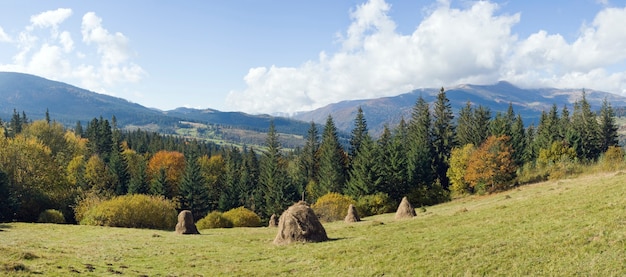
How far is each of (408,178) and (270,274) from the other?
63.3m

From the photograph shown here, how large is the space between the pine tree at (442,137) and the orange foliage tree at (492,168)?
56.6 ft

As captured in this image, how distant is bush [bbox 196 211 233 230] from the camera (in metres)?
61.8

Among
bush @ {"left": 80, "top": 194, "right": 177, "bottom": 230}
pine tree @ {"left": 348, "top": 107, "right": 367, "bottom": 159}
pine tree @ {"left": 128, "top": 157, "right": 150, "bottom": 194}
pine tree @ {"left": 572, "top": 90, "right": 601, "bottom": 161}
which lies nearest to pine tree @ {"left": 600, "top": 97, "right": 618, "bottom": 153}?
pine tree @ {"left": 572, "top": 90, "right": 601, "bottom": 161}

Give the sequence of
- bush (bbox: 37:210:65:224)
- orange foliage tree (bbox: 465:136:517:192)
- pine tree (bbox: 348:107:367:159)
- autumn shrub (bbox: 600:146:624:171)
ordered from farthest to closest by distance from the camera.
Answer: pine tree (bbox: 348:107:367:159) < orange foliage tree (bbox: 465:136:517:192) < autumn shrub (bbox: 600:146:624:171) < bush (bbox: 37:210:65:224)

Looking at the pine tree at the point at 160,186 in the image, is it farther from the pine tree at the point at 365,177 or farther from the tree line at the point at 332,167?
the pine tree at the point at 365,177

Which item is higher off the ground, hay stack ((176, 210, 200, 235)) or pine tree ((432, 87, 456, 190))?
pine tree ((432, 87, 456, 190))

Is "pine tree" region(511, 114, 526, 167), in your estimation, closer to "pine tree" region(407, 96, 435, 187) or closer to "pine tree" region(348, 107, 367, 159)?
"pine tree" region(407, 96, 435, 187)

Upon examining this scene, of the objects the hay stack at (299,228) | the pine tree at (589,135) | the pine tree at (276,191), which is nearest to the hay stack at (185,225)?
the hay stack at (299,228)

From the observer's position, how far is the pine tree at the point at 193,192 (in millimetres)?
83812

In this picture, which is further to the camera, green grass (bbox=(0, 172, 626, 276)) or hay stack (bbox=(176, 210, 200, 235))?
hay stack (bbox=(176, 210, 200, 235))

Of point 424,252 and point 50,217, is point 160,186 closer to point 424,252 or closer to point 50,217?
point 50,217

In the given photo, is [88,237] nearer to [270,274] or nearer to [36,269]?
[36,269]

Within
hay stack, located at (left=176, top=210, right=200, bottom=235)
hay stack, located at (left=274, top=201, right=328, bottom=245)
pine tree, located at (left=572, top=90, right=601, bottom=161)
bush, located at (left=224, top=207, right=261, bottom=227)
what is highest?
pine tree, located at (left=572, top=90, right=601, bottom=161)

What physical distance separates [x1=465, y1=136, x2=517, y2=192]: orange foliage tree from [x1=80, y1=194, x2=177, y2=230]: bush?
52.6 meters
